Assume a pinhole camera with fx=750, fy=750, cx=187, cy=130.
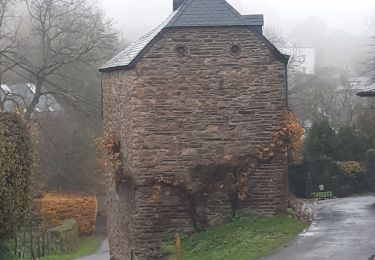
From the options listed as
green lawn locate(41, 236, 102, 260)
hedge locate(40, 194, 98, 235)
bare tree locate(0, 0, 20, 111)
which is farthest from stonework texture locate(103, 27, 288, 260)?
bare tree locate(0, 0, 20, 111)

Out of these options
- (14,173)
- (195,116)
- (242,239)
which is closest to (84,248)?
(195,116)

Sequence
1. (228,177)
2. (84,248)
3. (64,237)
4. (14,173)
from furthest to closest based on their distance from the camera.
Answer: (84,248), (64,237), (228,177), (14,173)

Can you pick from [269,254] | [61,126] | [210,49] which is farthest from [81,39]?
[269,254]

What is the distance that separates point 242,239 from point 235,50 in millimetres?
4928

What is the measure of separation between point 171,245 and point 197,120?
3.18m

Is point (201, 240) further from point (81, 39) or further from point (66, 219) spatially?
point (81, 39)

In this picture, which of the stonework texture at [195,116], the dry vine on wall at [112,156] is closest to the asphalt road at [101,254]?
the dry vine on wall at [112,156]

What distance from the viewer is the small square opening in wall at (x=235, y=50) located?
1881 centimetres

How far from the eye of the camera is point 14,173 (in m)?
16.5

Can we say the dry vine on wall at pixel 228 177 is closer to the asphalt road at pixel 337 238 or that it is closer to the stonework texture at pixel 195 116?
the stonework texture at pixel 195 116

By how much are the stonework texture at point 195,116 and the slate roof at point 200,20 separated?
0.54 ft

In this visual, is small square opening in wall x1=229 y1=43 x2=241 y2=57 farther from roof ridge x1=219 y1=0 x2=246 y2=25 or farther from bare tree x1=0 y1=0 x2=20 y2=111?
bare tree x1=0 y1=0 x2=20 y2=111

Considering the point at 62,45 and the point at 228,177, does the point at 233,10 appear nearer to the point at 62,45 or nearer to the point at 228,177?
the point at 228,177

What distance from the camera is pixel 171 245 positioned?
18500mm
